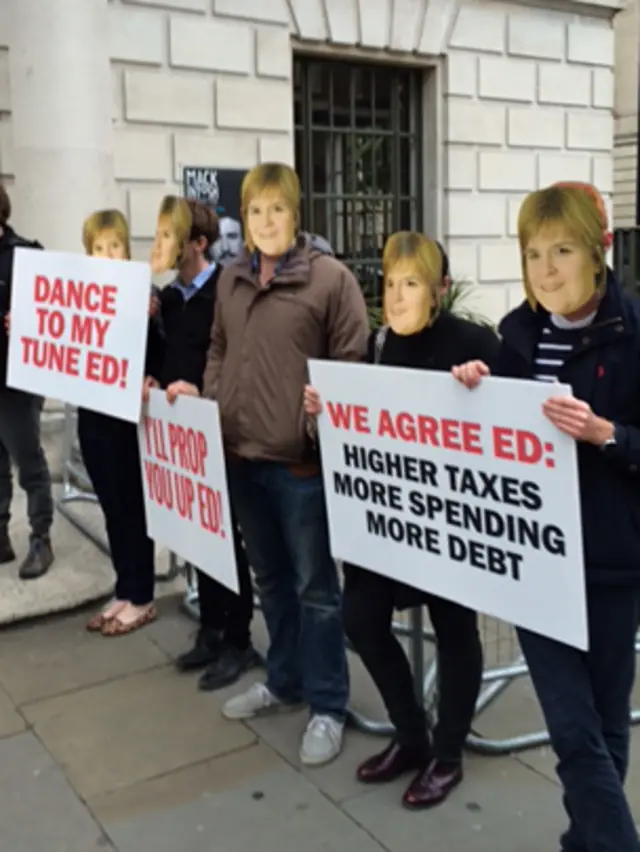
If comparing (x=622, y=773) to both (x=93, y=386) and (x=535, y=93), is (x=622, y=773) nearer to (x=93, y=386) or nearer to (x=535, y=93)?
(x=93, y=386)

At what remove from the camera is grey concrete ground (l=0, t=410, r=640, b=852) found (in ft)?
9.51

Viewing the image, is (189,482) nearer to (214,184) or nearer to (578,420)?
(578,420)

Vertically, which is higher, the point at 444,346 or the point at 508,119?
the point at 508,119

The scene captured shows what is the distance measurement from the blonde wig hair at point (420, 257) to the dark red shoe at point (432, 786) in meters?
1.39

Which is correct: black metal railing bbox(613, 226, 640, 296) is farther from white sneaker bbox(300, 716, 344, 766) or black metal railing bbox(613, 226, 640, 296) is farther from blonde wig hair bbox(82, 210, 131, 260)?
white sneaker bbox(300, 716, 344, 766)

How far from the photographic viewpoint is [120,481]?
4195mm

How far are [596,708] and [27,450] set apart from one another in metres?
3.29

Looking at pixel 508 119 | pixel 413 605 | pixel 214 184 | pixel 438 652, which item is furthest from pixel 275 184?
pixel 508 119

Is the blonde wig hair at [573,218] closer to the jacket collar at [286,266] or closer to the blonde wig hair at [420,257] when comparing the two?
the blonde wig hair at [420,257]

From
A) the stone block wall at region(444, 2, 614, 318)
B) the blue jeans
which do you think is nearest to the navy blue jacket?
the blue jeans

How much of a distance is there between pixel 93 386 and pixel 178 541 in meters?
0.72

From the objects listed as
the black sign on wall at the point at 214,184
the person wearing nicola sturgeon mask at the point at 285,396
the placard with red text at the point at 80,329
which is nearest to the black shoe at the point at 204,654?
the person wearing nicola sturgeon mask at the point at 285,396

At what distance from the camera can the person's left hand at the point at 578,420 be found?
2148 millimetres

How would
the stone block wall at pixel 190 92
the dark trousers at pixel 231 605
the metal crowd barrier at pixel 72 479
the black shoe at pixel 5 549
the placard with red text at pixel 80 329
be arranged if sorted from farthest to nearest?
the stone block wall at pixel 190 92 → the metal crowd barrier at pixel 72 479 → the black shoe at pixel 5 549 → the dark trousers at pixel 231 605 → the placard with red text at pixel 80 329
